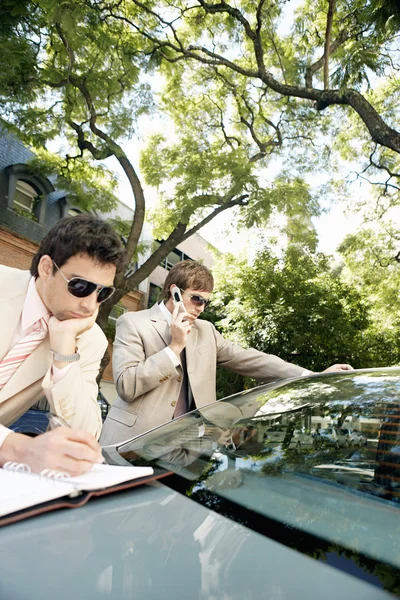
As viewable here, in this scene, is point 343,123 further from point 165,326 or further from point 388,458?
point 388,458

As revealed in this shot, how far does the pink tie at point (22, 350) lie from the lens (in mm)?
1695

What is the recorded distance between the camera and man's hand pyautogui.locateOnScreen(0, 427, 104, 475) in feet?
3.61

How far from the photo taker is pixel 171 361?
2.45m

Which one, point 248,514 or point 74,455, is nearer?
point 248,514

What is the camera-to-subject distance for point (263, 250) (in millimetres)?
13406

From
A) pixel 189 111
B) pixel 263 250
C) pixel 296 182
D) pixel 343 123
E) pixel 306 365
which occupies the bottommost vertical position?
pixel 306 365

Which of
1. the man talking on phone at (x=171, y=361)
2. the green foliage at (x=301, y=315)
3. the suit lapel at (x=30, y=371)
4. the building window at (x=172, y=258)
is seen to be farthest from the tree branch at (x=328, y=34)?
the building window at (x=172, y=258)

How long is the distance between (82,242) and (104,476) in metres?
1.04

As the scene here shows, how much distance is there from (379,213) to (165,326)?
1336 cm

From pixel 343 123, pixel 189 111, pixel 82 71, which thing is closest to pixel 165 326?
pixel 82 71

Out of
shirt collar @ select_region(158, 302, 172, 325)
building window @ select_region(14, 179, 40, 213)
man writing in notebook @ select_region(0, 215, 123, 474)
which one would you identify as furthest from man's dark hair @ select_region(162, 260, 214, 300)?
building window @ select_region(14, 179, 40, 213)

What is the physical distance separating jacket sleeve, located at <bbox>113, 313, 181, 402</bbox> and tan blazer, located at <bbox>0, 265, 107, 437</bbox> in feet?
1.75

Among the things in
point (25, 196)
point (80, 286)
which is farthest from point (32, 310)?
point (25, 196)

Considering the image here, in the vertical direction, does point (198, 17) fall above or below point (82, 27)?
above
